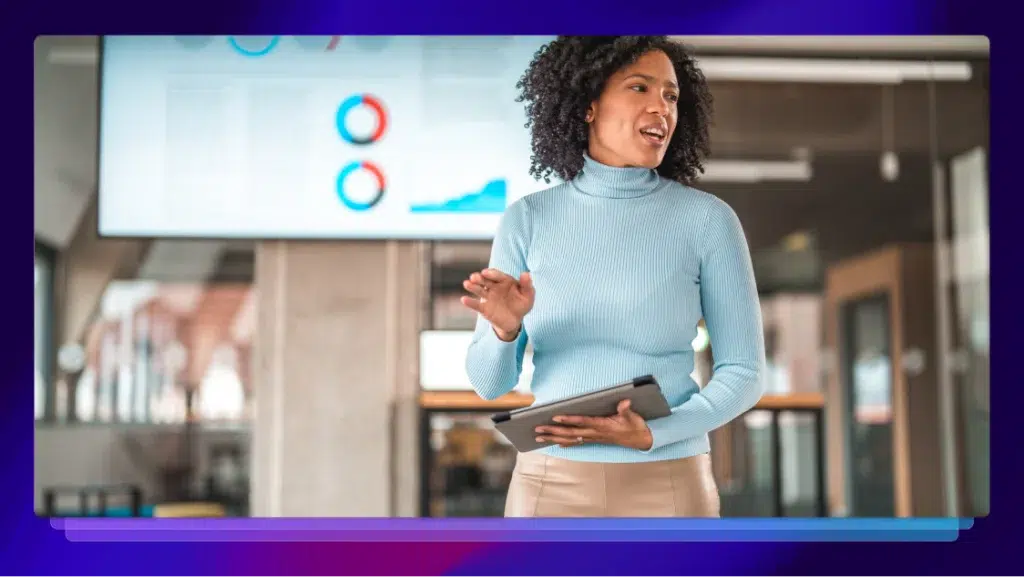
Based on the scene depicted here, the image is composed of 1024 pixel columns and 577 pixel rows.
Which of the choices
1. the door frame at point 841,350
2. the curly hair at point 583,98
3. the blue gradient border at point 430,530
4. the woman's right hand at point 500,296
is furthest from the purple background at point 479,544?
the door frame at point 841,350

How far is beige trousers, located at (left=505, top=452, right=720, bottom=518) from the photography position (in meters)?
1.79

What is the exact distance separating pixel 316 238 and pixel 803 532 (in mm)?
1641

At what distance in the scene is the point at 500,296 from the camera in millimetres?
1746

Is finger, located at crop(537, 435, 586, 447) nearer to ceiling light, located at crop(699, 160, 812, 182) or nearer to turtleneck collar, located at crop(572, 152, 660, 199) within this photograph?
turtleneck collar, located at crop(572, 152, 660, 199)

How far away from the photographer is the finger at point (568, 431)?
68.9 inches

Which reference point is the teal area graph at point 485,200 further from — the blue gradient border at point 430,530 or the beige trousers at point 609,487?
the beige trousers at point 609,487

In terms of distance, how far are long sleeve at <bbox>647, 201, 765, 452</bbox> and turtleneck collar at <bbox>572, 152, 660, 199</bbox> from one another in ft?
0.39

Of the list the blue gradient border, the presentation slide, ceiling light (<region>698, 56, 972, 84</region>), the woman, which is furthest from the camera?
ceiling light (<region>698, 56, 972, 84</region>)

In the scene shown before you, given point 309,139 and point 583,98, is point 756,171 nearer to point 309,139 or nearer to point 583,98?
point 309,139

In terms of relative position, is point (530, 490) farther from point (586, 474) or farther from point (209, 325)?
point (209, 325)

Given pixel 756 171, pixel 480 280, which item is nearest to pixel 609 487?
pixel 480 280

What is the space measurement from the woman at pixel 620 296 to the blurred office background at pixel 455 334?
13cm

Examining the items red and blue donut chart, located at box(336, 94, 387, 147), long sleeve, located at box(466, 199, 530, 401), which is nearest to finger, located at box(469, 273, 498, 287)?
long sleeve, located at box(466, 199, 530, 401)

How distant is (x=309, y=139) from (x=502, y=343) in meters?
1.53
